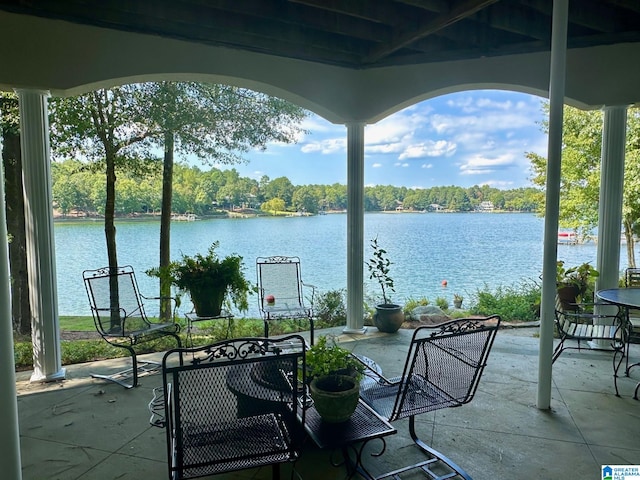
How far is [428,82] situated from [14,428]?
14.6 feet

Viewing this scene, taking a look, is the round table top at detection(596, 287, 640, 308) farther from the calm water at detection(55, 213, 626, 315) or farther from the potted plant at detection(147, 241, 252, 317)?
the potted plant at detection(147, 241, 252, 317)

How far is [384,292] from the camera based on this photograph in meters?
5.22

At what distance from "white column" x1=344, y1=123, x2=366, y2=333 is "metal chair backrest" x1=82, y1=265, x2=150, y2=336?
2.30 meters

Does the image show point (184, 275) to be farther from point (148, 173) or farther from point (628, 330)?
point (628, 330)

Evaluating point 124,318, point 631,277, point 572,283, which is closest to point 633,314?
point 631,277

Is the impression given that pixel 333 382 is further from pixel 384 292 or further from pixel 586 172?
pixel 586 172

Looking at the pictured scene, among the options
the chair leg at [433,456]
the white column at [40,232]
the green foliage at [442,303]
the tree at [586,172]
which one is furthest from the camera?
the green foliage at [442,303]

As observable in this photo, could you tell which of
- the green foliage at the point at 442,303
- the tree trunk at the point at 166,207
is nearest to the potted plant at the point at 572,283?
the green foliage at the point at 442,303

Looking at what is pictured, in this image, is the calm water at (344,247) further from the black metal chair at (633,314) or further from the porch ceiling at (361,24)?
the porch ceiling at (361,24)

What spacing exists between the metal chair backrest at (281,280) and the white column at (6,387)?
306cm

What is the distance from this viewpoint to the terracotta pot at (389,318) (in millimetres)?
4887

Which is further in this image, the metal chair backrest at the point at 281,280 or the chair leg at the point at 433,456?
the metal chair backrest at the point at 281,280

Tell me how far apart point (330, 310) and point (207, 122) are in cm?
338

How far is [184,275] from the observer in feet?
12.5
